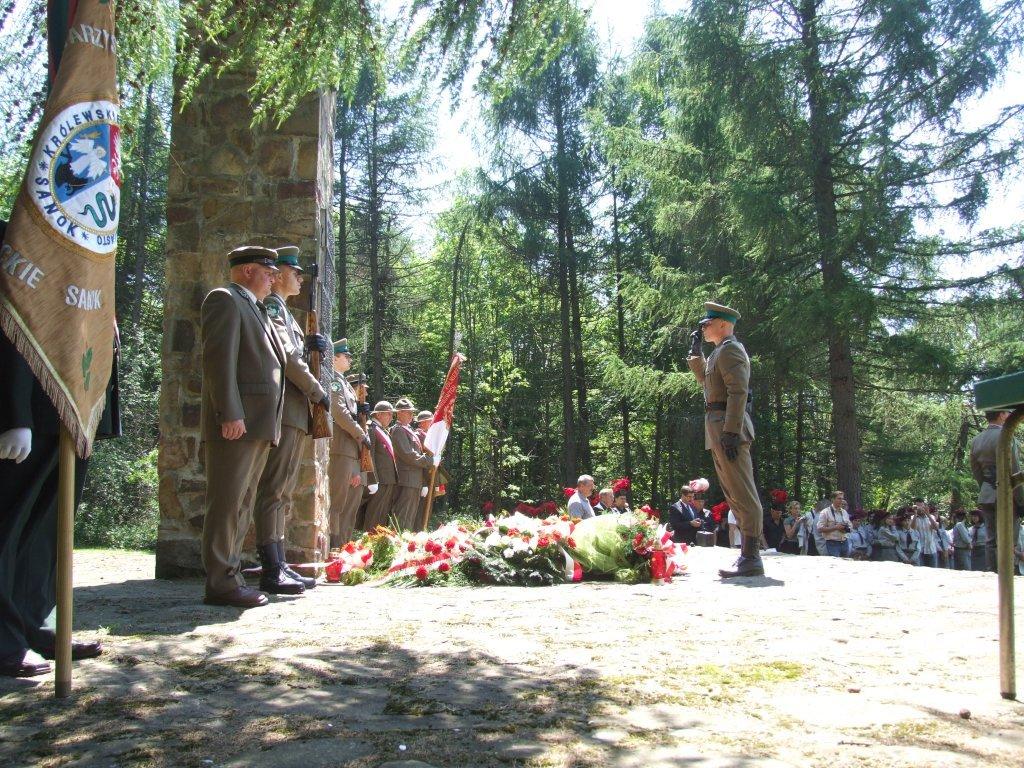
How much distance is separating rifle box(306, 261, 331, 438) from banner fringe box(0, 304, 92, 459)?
9.87ft

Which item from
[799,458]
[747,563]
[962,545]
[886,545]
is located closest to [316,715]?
[747,563]

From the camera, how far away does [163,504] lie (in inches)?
269

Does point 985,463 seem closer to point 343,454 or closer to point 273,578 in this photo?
point 343,454

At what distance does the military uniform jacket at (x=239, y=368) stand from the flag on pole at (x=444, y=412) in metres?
5.01

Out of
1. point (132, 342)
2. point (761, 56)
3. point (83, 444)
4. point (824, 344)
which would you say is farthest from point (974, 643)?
point (132, 342)

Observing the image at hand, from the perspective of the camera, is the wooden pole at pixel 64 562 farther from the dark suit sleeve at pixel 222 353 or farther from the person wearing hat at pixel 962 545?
the person wearing hat at pixel 962 545

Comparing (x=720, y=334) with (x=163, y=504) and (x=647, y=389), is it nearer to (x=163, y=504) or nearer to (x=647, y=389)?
(x=163, y=504)

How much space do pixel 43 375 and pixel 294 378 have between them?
2.83 m

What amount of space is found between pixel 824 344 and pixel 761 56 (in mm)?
5573

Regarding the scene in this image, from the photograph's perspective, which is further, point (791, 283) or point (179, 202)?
point (791, 283)

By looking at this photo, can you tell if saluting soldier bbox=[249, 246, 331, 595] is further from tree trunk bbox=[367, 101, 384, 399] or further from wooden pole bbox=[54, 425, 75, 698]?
tree trunk bbox=[367, 101, 384, 399]

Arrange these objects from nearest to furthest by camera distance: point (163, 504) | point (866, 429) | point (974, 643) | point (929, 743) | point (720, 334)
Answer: point (929, 743) → point (974, 643) → point (163, 504) → point (720, 334) → point (866, 429)

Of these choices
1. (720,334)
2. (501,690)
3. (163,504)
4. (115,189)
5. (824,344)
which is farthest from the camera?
(824,344)

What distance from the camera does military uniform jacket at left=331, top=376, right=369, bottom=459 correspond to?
9.34 meters
